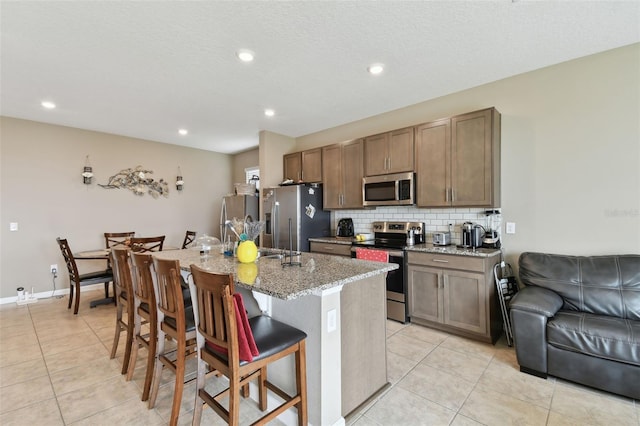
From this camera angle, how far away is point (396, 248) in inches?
138

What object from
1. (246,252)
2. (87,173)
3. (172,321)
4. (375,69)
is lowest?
(172,321)

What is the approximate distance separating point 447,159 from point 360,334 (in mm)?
2336

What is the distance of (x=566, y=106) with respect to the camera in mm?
2863

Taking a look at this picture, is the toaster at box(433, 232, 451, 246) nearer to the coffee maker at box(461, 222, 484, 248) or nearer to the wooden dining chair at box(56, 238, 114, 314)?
the coffee maker at box(461, 222, 484, 248)

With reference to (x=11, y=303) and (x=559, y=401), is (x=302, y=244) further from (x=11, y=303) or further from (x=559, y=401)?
(x=11, y=303)

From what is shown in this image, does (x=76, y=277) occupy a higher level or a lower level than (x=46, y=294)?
higher

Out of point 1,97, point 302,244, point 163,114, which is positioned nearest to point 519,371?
point 302,244

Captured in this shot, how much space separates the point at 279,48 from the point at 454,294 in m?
2.95

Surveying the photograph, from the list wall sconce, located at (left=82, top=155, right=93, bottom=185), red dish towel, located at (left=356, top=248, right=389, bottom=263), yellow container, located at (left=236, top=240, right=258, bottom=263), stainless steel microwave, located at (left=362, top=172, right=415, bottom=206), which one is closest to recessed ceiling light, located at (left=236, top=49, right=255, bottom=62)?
yellow container, located at (left=236, top=240, right=258, bottom=263)

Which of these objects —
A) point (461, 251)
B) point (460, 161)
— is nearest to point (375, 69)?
point (460, 161)

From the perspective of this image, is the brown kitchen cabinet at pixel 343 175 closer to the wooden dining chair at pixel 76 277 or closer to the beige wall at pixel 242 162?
the beige wall at pixel 242 162

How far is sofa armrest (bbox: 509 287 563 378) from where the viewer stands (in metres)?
2.25

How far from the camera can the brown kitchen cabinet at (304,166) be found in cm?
477

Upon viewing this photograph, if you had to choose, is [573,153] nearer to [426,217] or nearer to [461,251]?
[461,251]
